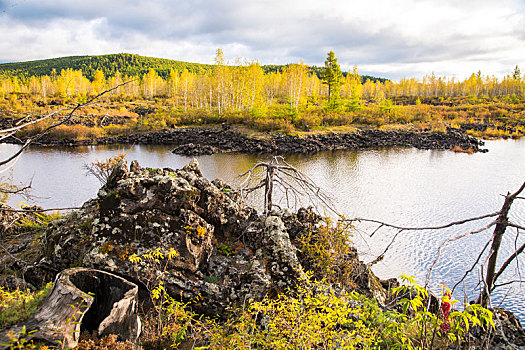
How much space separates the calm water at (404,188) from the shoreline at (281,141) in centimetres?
282

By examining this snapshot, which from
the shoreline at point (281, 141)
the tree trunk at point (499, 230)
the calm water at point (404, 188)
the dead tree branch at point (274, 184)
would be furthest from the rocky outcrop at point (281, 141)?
the tree trunk at point (499, 230)

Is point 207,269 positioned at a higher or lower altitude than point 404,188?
higher

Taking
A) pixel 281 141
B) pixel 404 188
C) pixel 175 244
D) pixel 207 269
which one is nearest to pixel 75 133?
pixel 281 141

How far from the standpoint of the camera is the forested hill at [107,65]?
127 m

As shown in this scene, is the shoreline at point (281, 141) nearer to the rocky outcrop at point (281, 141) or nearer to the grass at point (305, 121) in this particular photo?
the rocky outcrop at point (281, 141)

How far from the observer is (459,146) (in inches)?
1297

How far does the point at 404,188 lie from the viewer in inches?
651

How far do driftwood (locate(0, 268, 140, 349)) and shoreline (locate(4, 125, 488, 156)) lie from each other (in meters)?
28.0

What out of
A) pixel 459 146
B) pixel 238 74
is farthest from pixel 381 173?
pixel 238 74

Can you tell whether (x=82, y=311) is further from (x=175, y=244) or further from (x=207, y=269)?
(x=207, y=269)

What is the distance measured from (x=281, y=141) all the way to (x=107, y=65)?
138m

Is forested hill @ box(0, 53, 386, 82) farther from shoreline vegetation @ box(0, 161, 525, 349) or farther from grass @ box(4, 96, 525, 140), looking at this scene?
shoreline vegetation @ box(0, 161, 525, 349)

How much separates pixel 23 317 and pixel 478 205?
52.2 ft

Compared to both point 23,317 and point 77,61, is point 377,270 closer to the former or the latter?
point 23,317
